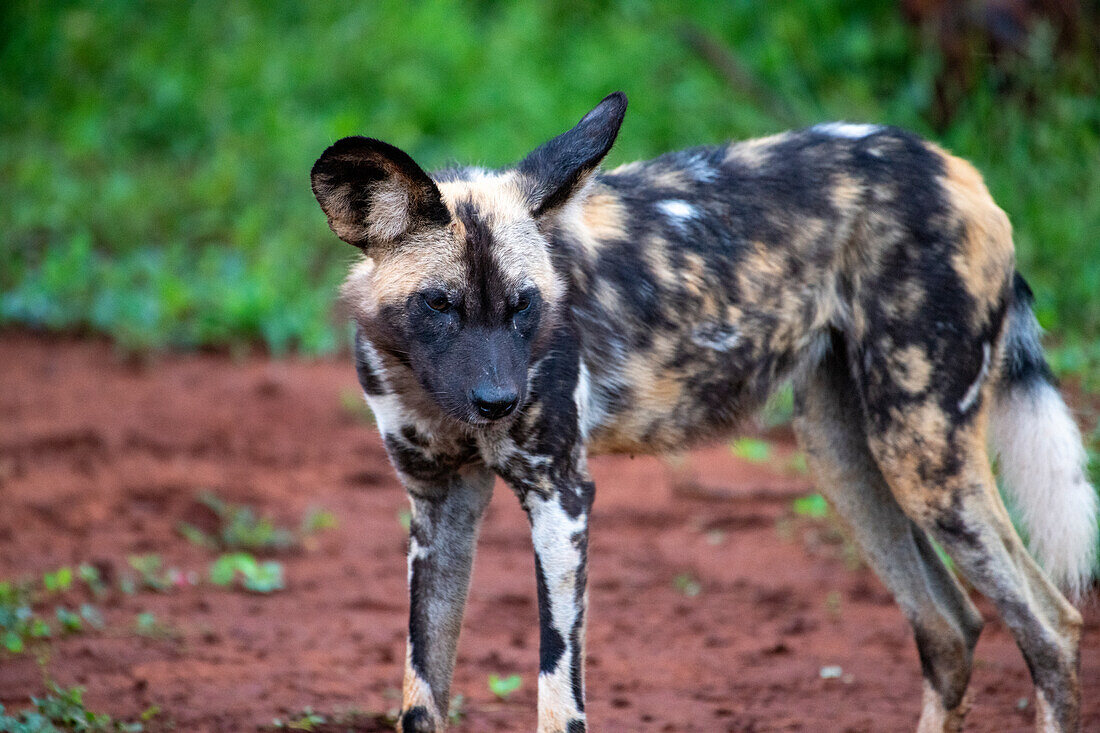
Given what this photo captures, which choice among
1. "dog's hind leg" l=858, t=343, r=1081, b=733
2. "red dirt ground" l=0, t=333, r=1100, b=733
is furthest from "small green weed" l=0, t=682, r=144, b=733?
"dog's hind leg" l=858, t=343, r=1081, b=733

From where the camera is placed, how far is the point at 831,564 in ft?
11.6

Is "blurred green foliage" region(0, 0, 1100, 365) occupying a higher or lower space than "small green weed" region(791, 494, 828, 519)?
higher

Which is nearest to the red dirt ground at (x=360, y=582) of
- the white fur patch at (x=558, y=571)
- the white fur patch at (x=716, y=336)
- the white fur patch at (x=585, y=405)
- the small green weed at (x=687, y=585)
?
the small green weed at (x=687, y=585)

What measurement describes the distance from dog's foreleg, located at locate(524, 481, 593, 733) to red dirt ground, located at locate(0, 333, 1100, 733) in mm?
470

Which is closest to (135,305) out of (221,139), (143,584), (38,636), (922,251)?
(221,139)

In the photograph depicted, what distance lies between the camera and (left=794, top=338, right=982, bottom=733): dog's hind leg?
2572mm

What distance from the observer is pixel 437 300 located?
2107mm

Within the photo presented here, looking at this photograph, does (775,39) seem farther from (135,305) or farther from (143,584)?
(143,584)

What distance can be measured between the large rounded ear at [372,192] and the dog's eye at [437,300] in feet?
0.44

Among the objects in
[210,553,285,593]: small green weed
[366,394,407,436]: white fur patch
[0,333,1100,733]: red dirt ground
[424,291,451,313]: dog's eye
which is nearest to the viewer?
[424,291,451,313]: dog's eye

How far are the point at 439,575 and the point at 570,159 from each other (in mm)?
881

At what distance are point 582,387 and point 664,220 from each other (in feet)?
1.39

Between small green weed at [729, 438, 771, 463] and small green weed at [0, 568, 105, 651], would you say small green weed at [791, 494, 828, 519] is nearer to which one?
small green weed at [729, 438, 771, 463]

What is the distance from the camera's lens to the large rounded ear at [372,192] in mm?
2035
